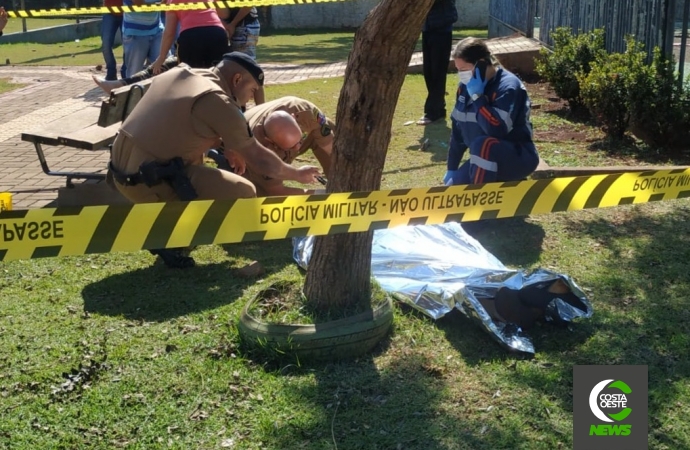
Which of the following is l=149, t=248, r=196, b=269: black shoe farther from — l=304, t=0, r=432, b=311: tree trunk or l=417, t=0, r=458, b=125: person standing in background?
l=417, t=0, r=458, b=125: person standing in background

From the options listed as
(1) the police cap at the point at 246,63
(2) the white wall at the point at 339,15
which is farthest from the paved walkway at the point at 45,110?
(2) the white wall at the point at 339,15

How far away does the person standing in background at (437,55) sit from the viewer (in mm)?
9352

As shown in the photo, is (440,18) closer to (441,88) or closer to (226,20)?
(441,88)

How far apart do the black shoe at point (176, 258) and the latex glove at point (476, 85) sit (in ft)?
7.16

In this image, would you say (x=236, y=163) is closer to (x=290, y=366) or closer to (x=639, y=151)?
(x=290, y=366)

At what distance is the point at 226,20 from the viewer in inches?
339

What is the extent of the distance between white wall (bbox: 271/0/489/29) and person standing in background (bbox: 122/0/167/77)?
46.9 feet

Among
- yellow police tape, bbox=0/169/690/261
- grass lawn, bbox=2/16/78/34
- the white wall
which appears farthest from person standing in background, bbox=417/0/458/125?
grass lawn, bbox=2/16/78/34

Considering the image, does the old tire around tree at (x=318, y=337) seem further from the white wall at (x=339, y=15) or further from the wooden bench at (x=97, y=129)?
the white wall at (x=339, y=15)

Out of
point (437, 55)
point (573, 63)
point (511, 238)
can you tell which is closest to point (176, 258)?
point (511, 238)

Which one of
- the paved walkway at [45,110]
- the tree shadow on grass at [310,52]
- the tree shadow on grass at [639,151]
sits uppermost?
the paved walkway at [45,110]

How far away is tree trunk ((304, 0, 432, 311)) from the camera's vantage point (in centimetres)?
385

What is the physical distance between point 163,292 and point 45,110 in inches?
248

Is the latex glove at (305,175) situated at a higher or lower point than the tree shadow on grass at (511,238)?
higher
